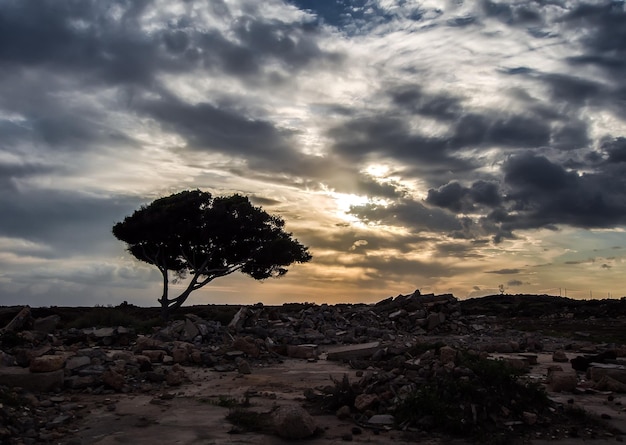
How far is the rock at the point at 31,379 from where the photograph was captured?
9.26m

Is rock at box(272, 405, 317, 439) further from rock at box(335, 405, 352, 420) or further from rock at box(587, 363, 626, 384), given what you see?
rock at box(587, 363, 626, 384)

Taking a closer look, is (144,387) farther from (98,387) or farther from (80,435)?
(80,435)

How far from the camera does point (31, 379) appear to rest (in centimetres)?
944

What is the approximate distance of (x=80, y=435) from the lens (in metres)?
7.11

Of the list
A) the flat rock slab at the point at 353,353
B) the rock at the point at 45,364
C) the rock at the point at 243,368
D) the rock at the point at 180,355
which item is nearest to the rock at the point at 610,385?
the flat rock slab at the point at 353,353

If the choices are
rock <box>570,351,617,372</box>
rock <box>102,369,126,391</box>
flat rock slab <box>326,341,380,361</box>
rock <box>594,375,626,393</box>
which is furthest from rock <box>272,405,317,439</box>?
rock <box>570,351,617,372</box>

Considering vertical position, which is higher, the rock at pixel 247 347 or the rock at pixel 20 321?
the rock at pixel 20 321

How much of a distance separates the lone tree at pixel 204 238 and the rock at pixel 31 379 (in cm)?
1814

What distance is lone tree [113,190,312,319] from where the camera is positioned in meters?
28.2

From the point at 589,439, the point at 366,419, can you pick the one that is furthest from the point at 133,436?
the point at 589,439

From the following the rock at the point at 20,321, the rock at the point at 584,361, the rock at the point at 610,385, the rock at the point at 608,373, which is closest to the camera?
the rock at the point at 610,385

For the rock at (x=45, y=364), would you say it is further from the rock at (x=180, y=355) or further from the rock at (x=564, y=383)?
the rock at (x=564, y=383)

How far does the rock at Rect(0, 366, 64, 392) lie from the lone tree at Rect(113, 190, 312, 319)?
59.5 feet

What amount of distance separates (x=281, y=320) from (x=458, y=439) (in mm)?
15666
